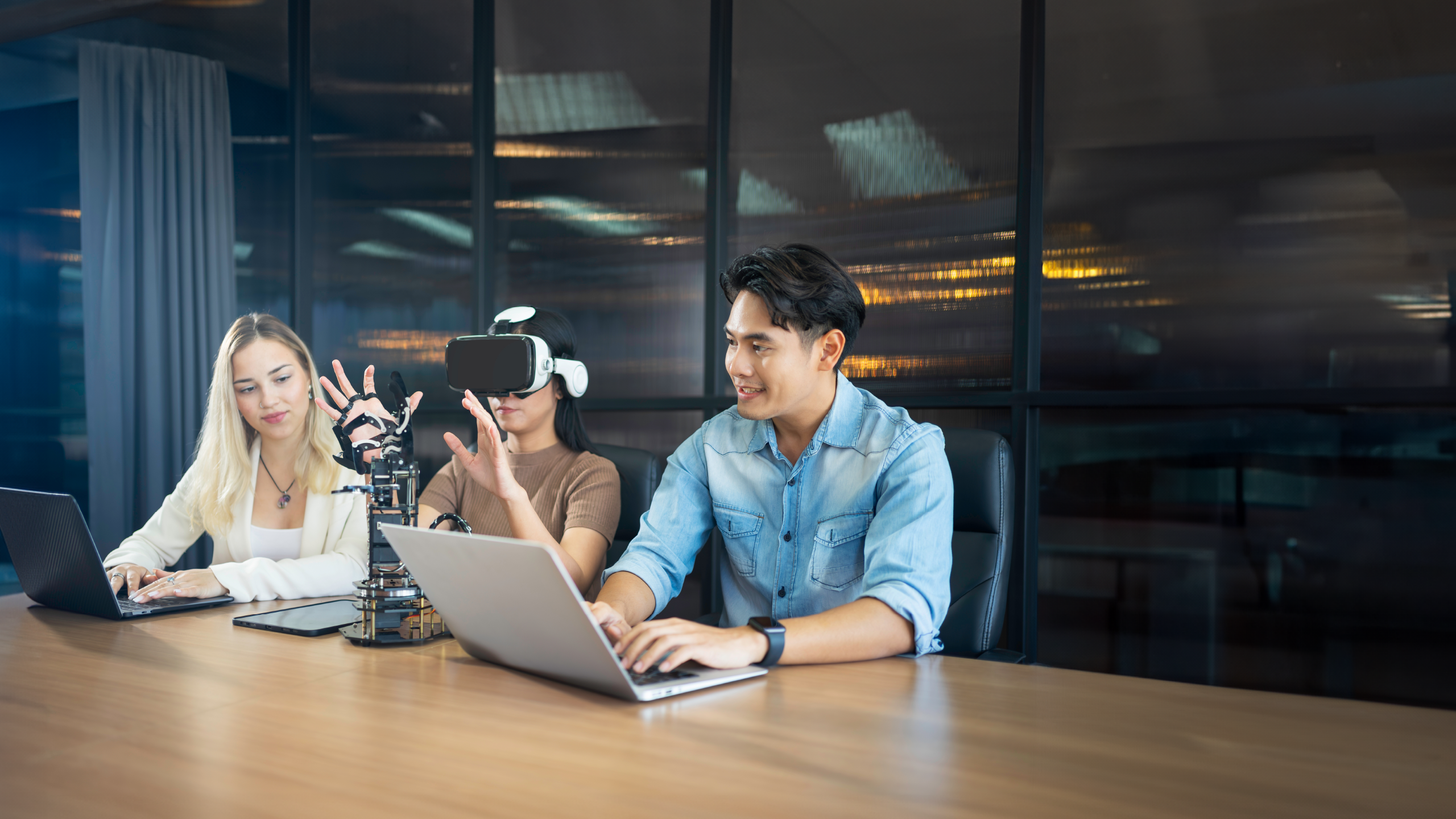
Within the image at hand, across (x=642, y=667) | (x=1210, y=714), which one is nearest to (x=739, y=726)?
(x=642, y=667)

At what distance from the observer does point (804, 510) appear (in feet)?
5.66

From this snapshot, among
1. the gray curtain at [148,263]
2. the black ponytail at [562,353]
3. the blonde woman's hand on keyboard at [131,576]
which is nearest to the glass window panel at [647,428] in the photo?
the black ponytail at [562,353]

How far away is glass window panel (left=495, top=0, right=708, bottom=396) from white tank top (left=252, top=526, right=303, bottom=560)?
117 centimetres

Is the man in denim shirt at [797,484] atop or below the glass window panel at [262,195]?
below

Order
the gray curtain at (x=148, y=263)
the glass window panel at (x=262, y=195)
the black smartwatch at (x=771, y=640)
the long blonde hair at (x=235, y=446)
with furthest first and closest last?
the glass window panel at (x=262, y=195) → the gray curtain at (x=148, y=263) → the long blonde hair at (x=235, y=446) → the black smartwatch at (x=771, y=640)

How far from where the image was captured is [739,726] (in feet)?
3.27

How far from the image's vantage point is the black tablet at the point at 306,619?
1.45m

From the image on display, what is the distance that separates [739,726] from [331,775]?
1.37 feet

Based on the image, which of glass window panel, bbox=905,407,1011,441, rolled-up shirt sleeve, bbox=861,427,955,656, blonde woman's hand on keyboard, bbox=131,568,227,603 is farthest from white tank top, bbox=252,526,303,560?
glass window panel, bbox=905,407,1011,441

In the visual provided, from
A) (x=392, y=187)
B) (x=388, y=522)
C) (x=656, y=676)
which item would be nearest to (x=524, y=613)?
(x=656, y=676)

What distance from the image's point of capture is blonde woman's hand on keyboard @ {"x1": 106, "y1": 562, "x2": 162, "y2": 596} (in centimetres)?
175

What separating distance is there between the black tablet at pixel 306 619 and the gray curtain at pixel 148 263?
2150mm

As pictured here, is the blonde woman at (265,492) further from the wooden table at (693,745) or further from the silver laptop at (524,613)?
the silver laptop at (524,613)

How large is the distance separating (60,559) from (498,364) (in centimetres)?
82
